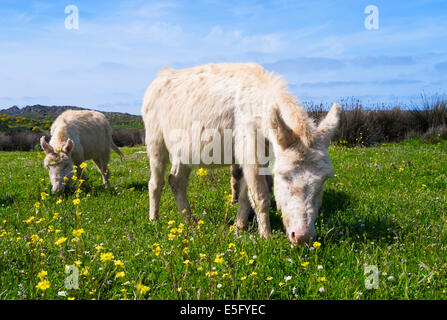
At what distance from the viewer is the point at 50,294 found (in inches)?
124

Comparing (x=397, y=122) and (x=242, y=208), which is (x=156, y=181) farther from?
(x=397, y=122)

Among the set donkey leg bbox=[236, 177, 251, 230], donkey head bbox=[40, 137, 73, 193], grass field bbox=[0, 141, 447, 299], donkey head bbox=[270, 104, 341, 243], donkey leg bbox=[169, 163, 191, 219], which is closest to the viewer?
grass field bbox=[0, 141, 447, 299]

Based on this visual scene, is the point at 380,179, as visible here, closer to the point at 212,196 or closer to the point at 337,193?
the point at 337,193

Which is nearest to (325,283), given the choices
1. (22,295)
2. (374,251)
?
(374,251)

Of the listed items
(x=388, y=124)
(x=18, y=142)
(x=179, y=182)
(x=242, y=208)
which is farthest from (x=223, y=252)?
(x=18, y=142)

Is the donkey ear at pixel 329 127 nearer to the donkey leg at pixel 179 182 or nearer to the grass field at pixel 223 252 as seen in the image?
the grass field at pixel 223 252

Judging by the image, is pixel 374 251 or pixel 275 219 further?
pixel 275 219

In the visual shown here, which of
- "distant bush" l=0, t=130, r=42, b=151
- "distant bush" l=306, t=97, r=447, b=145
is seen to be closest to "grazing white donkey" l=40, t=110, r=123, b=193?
"distant bush" l=306, t=97, r=447, b=145

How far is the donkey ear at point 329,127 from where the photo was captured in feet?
13.3

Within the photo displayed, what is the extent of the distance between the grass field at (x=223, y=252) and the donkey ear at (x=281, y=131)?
44.1 inches

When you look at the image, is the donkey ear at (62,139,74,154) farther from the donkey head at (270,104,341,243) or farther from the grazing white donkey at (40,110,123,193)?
the donkey head at (270,104,341,243)

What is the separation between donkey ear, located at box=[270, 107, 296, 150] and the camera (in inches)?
150
